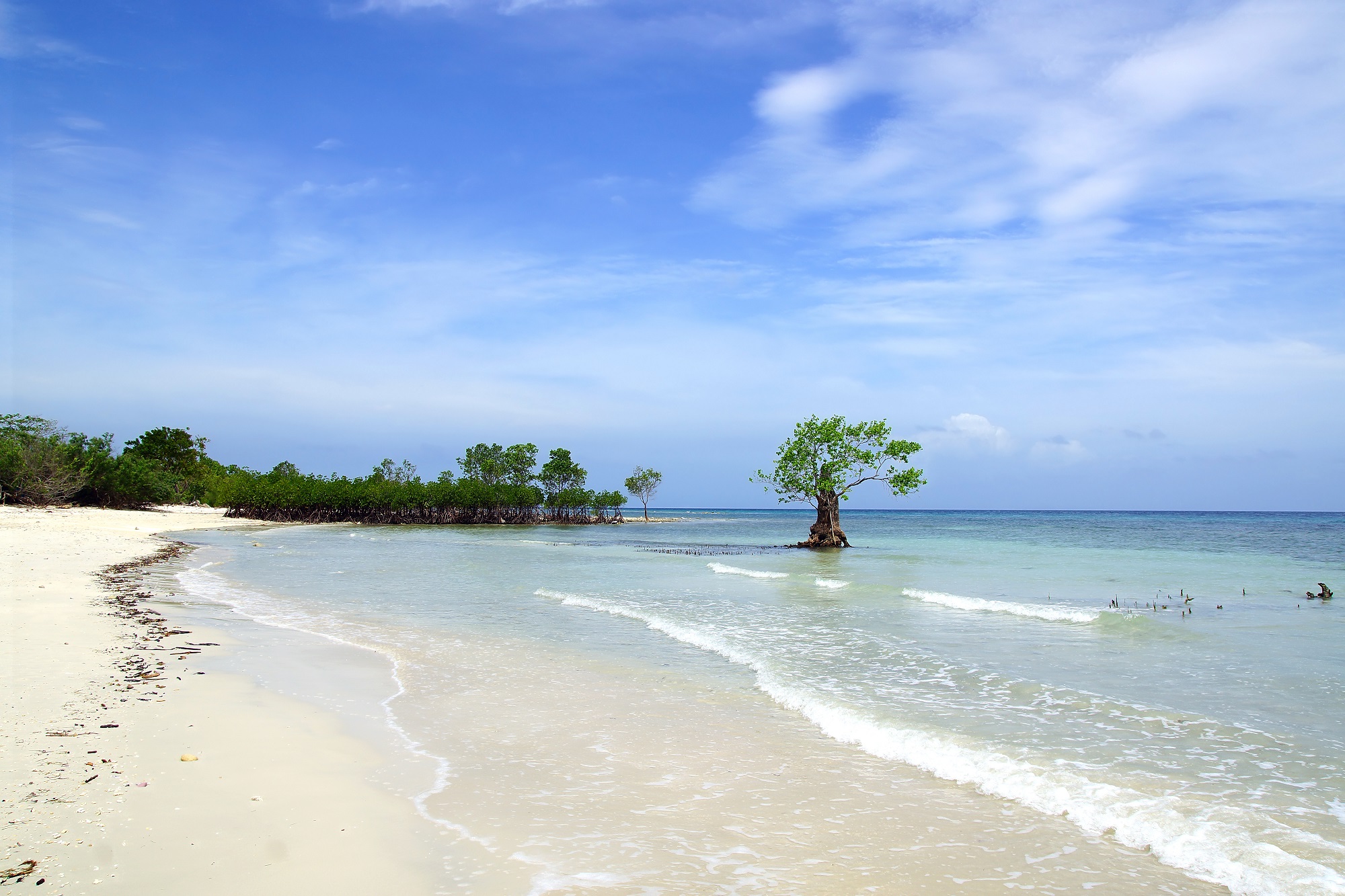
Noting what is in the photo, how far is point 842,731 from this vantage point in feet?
24.5

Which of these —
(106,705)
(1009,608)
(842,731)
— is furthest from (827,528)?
(106,705)

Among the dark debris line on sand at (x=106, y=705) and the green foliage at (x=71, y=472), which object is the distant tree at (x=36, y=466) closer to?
the green foliage at (x=71, y=472)

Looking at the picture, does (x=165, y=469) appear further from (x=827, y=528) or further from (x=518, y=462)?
(x=827, y=528)

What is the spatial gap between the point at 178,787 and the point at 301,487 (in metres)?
84.8

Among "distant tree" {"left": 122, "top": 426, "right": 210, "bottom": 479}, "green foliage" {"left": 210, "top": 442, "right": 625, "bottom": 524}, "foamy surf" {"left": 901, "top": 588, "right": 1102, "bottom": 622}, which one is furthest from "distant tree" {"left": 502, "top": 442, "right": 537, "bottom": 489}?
"foamy surf" {"left": 901, "top": 588, "right": 1102, "bottom": 622}

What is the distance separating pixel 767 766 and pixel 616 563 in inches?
976

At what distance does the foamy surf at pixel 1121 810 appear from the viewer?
A: 4555 mm

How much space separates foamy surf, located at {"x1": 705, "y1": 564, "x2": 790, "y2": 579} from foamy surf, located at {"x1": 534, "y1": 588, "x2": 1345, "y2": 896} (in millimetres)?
15881

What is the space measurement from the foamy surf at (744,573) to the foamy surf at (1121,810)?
15881 mm

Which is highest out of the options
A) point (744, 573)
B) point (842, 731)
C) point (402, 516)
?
point (842, 731)

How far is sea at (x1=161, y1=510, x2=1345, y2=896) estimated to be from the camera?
4672mm

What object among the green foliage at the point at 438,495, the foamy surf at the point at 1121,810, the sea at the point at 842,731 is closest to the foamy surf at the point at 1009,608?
the sea at the point at 842,731

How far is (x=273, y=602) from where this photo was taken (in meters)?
16.5

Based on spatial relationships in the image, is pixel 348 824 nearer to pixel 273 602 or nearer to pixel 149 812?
pixel 149 812
